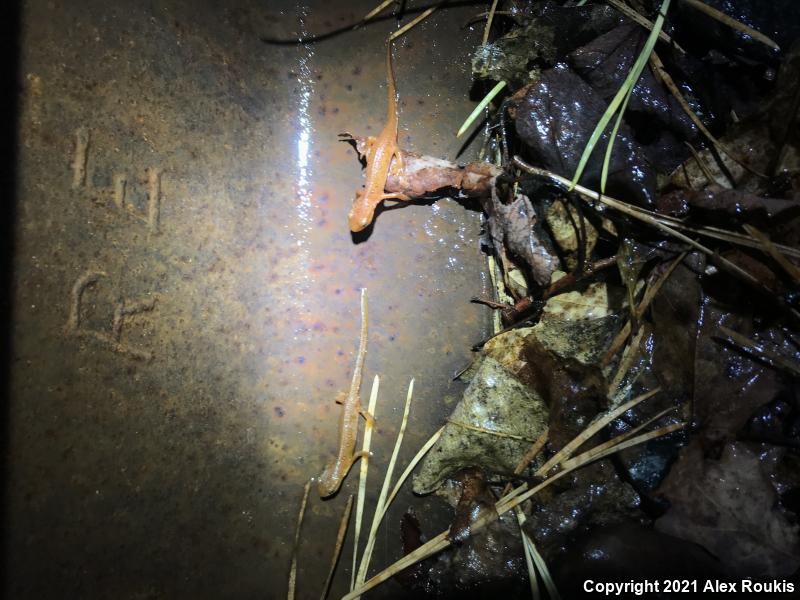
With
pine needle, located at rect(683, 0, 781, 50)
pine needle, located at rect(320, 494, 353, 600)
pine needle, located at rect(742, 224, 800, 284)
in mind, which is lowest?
pine needle, located at rect(320, 494, 353, 600)

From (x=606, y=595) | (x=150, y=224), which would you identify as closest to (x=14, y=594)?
(x=150, y=224)

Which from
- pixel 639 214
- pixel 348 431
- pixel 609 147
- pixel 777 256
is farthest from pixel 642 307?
pixel 348 431

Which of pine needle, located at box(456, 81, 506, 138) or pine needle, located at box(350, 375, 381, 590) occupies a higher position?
pine needle, located at box(456, 81, 506, 138)

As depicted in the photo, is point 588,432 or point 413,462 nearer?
point 588,432

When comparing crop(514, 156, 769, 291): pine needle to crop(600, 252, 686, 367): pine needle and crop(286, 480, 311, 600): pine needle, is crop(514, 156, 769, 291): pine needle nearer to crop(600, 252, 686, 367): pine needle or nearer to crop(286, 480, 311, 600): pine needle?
crop(600, 252, 686, 367): pine needle

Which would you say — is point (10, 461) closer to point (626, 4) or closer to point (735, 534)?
point (735, 534)

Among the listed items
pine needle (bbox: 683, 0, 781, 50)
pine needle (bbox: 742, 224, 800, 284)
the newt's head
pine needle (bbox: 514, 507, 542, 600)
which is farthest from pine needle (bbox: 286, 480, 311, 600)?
pine needle (bbox: 683, 0, 781, 50)

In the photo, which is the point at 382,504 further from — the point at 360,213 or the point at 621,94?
the point at 621,94
